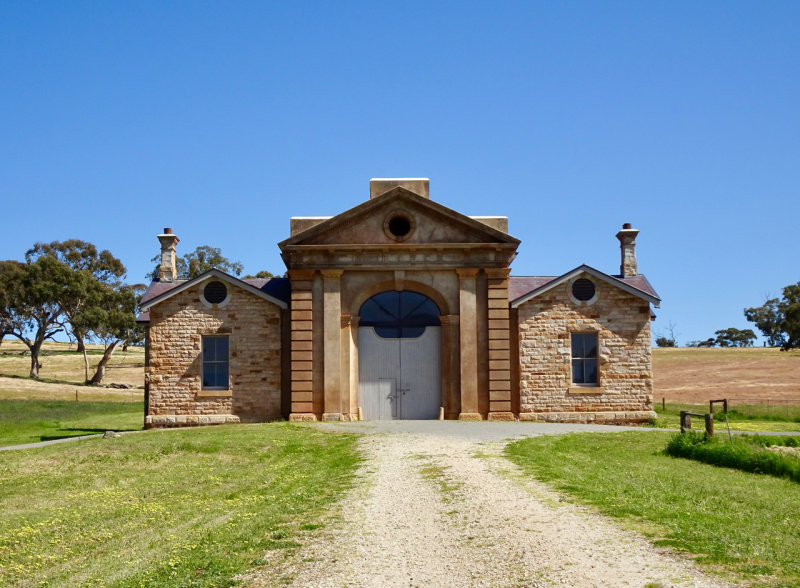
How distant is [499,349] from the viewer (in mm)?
25547

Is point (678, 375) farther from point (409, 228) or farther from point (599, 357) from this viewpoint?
point (409, 228)

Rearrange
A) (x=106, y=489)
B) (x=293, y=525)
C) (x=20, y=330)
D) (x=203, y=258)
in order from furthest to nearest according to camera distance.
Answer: (x=203, y=258) → (x=20, y=330) → (x=106, y=489) → (x=293, y=525)

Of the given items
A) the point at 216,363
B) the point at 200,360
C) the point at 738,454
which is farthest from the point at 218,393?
the point at 738,454

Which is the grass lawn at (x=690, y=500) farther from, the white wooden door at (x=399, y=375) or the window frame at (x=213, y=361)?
the window frame at (x=213, y=361)

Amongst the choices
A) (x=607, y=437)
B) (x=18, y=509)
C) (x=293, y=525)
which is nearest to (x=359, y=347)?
(x=607, y=437)

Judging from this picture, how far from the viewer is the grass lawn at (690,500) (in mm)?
7598

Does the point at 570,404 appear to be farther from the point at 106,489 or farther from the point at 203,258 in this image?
the point at 203,258

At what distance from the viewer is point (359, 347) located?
85.4 ft

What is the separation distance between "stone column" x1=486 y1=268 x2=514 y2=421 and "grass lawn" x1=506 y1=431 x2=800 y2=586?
7.79 meters

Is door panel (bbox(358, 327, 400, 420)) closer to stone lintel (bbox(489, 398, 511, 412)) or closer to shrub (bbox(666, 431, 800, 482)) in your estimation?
stone lintel (bbox(489, 398, 511, 412))

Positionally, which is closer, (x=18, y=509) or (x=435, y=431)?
(x=18, y=509)

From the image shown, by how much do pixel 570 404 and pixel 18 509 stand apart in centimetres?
1716

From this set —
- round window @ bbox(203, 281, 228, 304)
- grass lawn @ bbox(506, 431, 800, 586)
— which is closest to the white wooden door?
round window @ bbox(203, 281, 228, 304)

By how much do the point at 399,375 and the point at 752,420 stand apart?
12208mm
